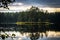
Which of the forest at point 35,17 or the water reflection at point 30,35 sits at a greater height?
the forest at point 35,17

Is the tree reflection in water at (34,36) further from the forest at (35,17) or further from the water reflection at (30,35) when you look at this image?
the forest at (35,17)

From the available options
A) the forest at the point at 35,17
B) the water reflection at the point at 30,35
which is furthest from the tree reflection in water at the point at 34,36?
the forest at the point at 35,17

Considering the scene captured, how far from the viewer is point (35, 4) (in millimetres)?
1749

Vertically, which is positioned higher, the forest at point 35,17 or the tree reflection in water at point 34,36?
the forest at point 35,17

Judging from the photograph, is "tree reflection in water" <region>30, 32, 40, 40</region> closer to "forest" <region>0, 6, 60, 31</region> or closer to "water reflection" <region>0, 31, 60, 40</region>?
"water reflection" <region>0, 31, 60, 40</region>

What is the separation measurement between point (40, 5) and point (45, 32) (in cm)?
31

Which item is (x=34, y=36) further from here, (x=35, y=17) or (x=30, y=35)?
(x=35, y=17)

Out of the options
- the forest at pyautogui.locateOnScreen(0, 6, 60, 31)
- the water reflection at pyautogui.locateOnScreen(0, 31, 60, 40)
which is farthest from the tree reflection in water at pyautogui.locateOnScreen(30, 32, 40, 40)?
the forest at pyautogui.locateOnScreen(0, 6, 60, 31)

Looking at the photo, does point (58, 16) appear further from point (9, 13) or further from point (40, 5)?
point (9, 13)

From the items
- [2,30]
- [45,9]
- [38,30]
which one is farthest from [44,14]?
[2,30]

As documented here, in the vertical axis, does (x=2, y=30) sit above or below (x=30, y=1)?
below

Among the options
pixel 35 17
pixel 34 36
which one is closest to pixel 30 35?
pixel 34 36

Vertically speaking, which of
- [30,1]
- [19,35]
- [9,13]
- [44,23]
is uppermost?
[30,1]

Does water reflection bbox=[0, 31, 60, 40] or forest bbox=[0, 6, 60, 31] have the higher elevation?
forest bbox=[0, 6, 60, 31]
